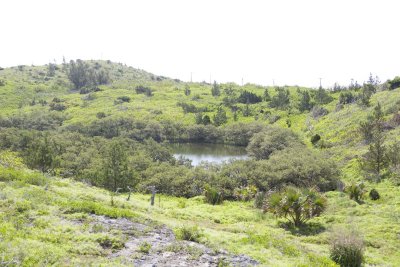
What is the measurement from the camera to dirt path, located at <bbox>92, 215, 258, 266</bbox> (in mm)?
12570

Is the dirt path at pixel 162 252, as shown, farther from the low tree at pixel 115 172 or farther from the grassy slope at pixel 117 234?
the low tree at pixel 115 172

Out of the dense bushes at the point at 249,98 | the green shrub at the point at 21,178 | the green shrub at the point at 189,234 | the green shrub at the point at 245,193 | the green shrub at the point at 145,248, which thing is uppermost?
the dense bushes at the point at 249,98

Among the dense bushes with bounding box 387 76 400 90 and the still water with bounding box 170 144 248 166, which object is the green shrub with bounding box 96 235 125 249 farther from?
the dense bushes with bounding box 387 76 400 90

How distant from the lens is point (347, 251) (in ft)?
51.9

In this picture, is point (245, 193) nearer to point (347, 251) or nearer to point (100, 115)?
point (347, 251)

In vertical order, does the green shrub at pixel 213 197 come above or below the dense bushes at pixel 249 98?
below

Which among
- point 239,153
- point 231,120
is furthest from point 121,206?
point 231,120

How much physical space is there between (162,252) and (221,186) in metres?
28.1

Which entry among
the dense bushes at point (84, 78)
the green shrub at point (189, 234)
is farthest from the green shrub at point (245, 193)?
the dense bushes at point (84, 78)

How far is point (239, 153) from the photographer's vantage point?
83.8m

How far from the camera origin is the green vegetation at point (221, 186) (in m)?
14.4

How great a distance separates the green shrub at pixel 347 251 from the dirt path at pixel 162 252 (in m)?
4.69

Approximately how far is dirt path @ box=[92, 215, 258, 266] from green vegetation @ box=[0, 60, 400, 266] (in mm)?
216

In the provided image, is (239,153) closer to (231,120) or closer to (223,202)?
(231,120)
